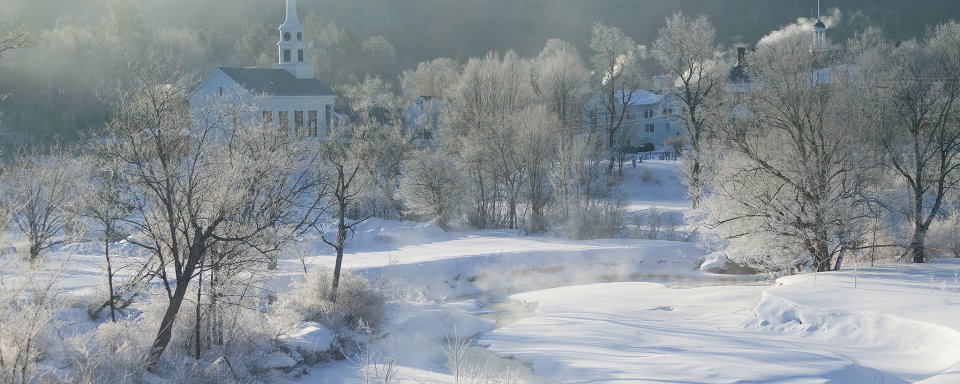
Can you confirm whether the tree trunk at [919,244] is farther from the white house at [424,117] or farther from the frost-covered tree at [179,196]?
the white house at [424,117]

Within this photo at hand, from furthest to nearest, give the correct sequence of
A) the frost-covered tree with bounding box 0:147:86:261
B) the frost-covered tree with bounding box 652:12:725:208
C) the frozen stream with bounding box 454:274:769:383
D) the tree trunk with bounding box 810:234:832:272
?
the frost-covered tree with bounding box 652:12:725:208
the frost-covered tree with bounding box 0:147:86:261
the tree trunk with bounding box 810:234:832:272
the frozen stream with bounding box 454:274:769:383

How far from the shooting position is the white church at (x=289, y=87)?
55312 millimetres

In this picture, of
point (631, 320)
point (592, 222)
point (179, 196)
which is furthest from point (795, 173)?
point (179, 196)

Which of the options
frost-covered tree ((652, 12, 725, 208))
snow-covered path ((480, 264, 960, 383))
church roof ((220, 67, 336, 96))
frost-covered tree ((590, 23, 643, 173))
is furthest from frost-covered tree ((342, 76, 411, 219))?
snow-covered path ((480, 264, 960, 383))

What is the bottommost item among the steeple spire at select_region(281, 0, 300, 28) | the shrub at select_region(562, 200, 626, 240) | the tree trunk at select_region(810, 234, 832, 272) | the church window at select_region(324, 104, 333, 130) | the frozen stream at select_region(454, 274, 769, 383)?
the frozen stream at select_region(454, 274, 769, 383)

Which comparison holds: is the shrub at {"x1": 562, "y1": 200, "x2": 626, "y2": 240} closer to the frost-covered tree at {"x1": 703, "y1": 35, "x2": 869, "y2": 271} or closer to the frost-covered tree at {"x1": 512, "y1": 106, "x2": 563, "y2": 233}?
the frost-covered tree at {"x1": 512, "y1": 106, "x2": 563, "y2": 233}

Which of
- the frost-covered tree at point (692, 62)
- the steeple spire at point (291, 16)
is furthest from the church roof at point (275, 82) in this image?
the frost-covered tree at point (692, 62)

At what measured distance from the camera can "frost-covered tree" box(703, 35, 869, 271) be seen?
2370 centimetres

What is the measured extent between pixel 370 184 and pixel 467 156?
5173 millimetres

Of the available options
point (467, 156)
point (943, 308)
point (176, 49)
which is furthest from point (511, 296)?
point (176, 49)

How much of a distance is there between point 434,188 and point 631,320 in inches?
859

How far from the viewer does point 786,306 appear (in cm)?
2022

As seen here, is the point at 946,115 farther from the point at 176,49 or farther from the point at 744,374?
the point at 176,49

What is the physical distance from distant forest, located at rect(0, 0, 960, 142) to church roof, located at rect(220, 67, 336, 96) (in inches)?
171
